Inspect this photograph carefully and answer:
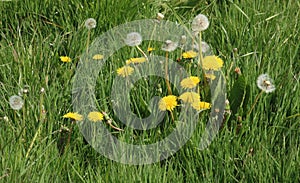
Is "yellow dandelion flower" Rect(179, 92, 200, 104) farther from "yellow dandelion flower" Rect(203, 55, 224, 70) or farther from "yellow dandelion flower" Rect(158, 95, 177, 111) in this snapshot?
"yellow dandelion flower" Rect(203, 55, 224, 70)

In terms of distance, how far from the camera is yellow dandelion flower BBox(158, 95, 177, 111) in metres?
1.85

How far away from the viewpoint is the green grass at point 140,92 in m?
1.67

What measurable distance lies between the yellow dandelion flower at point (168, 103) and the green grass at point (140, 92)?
0.05 meters

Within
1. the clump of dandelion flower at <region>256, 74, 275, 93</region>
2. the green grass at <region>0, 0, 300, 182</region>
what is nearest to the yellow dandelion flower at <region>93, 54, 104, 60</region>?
the green grass at <region>0, 0, 300, 182</region>

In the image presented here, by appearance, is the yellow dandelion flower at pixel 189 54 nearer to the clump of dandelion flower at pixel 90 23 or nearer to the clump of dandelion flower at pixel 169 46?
the clump of dandelion flower at pixel 169 46

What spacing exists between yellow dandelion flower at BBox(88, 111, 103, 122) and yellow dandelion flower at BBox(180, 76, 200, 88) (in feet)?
0.92

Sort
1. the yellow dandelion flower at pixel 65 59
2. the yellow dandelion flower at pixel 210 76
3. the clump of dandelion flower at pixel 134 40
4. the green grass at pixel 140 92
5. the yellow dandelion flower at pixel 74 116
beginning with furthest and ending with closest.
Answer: the yellow dandelion flower at pixel 65 59
the clump of dandelion flower at pixel 134 40
the yellow dandelion flower at pixel 210 76
the yellow dandelion flower at pixel 74 116
the green grass at pixel 140 92

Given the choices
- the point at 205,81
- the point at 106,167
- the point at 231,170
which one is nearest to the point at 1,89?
the point at 106,167

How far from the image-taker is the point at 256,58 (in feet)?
6.91

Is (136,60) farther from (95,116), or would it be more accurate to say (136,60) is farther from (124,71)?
(95,116)

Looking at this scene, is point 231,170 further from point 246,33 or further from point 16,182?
point 246,33

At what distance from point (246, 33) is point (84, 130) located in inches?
32.1

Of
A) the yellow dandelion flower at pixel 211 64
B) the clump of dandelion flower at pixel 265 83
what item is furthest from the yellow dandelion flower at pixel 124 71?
the clump of dandelion flower at pixel 265 83

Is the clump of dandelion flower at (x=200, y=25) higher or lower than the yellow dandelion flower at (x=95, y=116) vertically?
higher
